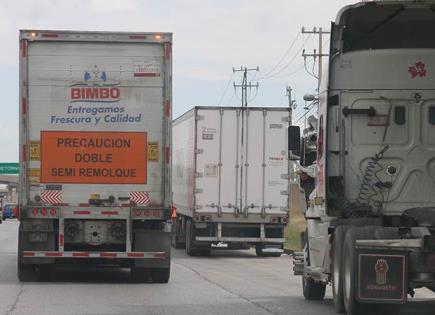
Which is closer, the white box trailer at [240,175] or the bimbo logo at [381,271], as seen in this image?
the bimbo logo at [381,271]

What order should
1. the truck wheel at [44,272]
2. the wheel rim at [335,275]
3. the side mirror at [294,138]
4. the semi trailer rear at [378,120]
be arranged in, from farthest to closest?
the truck wheel at [44,272], the side mirror at [294,138], the semi trailer rear at [378,120], the wheel rim at [335,275]

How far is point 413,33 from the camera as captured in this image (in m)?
→ 11.7

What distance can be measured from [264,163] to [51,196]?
33.6 feet

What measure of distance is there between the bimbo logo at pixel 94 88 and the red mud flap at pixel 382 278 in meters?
7.38

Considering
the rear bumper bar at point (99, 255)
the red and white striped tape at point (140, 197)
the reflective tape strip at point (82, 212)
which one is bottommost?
the rear bumper bar at point (99, 255)

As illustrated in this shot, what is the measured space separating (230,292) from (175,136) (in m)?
15.7

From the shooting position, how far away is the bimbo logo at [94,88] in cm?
1559

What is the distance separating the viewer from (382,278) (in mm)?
9648

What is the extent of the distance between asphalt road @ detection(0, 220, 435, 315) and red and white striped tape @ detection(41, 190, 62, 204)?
154 centimetres

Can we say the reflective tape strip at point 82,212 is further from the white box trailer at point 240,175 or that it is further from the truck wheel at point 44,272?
the white box trailer at point 240,175

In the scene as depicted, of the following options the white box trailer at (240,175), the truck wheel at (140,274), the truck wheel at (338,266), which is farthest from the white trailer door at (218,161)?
the truck wheel at (338,266)

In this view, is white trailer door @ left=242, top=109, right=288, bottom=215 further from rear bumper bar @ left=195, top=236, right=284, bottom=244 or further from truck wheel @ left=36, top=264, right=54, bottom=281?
truck wheel @ left=36, top=264, right=54, bottom=281

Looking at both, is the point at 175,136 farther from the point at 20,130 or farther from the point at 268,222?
the point at 20,130

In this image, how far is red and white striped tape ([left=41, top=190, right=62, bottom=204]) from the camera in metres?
15.4
